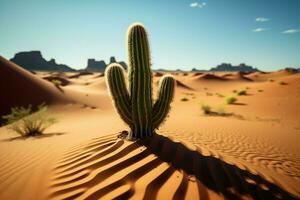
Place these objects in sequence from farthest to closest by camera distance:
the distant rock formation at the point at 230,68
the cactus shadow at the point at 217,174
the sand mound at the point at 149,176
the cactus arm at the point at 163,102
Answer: the distant rock formation at the point at 230,68 < the cactus arm at the point at 163,102 < the cactus shadow at the point at 217,174 < the sand mound at the point at 149,176

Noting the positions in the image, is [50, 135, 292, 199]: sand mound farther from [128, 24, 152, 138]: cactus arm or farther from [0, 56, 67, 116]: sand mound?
[0, 56, 67, 116]: sand mound

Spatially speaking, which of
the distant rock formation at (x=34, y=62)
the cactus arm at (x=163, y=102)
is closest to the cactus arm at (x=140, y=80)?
the cactus arm at (x=163, y=102)

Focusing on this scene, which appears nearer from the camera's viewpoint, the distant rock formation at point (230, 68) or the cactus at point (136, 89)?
the cactus at point (136, 89)

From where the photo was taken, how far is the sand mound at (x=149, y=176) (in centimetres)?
336

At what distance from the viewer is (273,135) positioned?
8922 mm

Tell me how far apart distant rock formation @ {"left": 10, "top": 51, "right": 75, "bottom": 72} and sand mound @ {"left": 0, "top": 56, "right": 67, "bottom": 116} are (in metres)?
95.7

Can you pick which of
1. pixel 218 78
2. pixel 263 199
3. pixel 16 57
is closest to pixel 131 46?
pixel 263 199

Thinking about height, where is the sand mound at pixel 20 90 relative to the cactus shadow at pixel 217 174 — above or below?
above

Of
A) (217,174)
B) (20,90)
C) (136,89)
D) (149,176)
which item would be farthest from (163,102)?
(20,90)

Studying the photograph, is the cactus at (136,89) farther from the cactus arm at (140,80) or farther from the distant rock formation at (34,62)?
the distant rock formation at (34,62)

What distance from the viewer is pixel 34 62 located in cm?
10869

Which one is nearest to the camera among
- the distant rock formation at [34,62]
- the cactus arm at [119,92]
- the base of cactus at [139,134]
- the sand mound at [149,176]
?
the sand mound at [149,176]

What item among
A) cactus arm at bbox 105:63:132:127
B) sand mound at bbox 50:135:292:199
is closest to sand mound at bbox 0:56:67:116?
cactus arm at bbox 105:63:132:127

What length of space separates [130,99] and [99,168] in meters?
2.12
